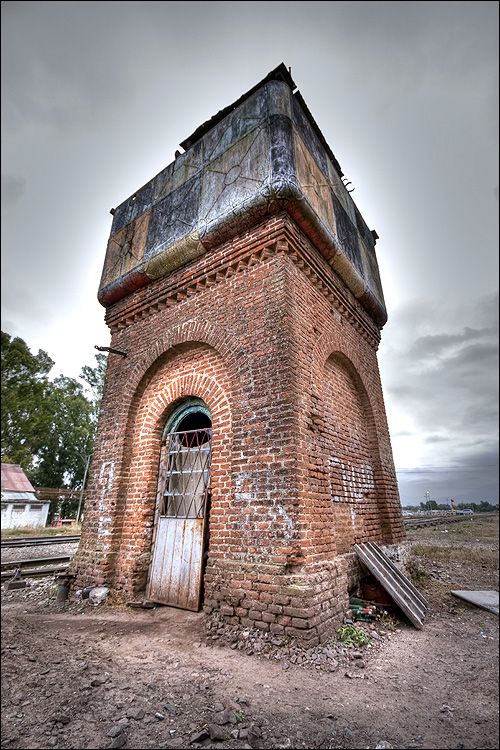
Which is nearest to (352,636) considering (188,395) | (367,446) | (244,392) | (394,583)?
(394,583)

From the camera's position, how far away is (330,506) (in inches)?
191

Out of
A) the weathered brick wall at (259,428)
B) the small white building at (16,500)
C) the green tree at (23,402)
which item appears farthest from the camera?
the weathered brick wall at (259,428)

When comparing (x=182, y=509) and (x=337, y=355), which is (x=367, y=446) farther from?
(x=182, y=509)

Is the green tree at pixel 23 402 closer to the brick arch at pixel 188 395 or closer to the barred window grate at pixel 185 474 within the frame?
the brick arch at pixel 188 395

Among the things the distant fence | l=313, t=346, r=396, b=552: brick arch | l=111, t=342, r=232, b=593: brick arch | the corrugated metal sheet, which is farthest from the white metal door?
the distant fence

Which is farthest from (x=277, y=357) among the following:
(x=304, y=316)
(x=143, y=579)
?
(x=143, y=579)

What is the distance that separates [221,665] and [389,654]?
170 centimetres

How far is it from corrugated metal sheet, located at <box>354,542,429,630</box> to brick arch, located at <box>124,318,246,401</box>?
341 cm

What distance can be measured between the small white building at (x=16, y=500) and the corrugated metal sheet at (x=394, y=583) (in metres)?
4.67

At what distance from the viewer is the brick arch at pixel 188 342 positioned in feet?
17.3

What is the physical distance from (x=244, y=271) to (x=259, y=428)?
8.32ft

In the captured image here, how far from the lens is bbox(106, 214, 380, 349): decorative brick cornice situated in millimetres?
5340

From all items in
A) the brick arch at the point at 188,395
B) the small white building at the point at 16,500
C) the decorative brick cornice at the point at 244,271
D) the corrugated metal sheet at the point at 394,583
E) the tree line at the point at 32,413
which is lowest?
the corrugated metal sheet at the point at 394,583

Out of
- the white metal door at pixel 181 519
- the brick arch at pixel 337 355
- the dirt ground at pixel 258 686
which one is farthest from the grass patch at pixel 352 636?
the brick arch at pixel 337 355
